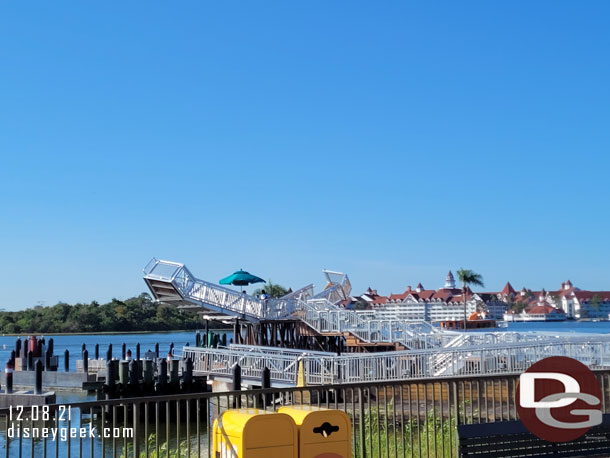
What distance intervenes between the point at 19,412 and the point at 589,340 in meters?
22.8

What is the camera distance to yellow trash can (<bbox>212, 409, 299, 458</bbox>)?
7516 millimetres

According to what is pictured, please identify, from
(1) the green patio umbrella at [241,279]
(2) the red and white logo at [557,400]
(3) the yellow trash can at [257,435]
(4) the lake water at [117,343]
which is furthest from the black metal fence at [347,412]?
(4) the lake water at [117,343]

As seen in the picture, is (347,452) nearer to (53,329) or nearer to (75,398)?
(75,398)

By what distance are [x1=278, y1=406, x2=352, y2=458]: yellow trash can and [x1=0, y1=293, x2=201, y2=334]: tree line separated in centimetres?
12846

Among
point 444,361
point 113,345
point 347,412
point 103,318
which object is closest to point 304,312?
point 444,361

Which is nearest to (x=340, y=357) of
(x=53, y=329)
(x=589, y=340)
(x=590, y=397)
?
(x=589, y=340)

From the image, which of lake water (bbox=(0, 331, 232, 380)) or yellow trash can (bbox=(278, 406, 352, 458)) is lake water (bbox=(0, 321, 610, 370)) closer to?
lake water (bbox=(0, 331, 232, 380))

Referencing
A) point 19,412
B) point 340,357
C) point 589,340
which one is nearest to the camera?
point 19,412

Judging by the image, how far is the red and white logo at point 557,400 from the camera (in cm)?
860

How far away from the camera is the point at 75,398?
131 ft

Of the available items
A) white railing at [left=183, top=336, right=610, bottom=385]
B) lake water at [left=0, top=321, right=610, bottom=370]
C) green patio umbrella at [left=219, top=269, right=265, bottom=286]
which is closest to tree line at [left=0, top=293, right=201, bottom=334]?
lake water at [left=0, top=321, right=610, bottom=370]

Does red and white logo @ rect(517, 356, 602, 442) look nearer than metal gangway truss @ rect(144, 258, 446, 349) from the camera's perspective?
Yes

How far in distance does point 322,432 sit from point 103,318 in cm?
13301

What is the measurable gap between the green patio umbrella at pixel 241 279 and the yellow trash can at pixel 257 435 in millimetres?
38184
